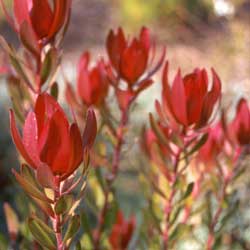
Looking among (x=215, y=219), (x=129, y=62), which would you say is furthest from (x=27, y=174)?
(x=215, y=219)

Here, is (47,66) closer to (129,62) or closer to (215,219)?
(129,62)

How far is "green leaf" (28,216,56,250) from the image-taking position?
2.29 feet

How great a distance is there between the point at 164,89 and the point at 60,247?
28cm

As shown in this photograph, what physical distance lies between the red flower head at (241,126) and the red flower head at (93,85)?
237 mm

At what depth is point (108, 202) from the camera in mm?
1071

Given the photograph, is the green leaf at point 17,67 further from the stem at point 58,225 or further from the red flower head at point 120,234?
the red flower head at point 120,234

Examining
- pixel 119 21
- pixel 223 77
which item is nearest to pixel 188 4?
pixel 119 21

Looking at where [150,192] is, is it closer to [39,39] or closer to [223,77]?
[39,39]

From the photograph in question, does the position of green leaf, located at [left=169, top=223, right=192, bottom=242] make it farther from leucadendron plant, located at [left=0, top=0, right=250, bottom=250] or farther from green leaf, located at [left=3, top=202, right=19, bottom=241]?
green leaf, located at [left=3, top=202, right=19, bottom=241]

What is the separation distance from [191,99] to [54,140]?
25cm

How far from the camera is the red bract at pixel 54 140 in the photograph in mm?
645

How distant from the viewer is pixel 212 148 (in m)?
1.09

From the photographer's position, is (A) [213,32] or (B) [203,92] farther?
(A) [213,32]

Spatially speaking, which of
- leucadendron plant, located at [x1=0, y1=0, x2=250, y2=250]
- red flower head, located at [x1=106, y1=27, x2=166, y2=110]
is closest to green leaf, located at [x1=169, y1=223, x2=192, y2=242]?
leucadendron plant, located at [x1=0, y1=0, x2=250, y2=250]
